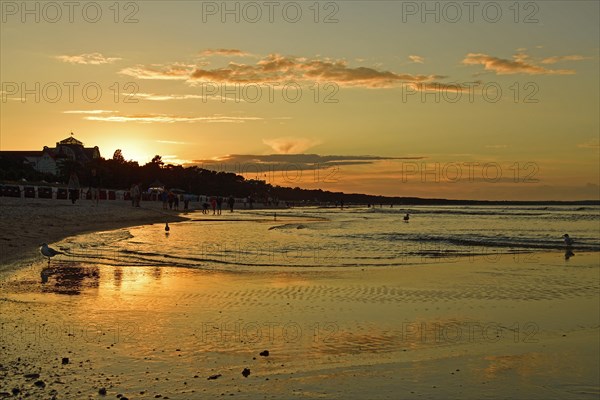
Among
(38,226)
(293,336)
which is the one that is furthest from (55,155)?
(293,336)

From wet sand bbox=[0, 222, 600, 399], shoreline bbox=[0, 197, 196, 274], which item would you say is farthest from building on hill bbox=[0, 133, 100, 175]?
wet sand bbox=[0, 222, 600, 399]

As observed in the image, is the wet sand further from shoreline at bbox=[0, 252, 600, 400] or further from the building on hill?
the building on hill

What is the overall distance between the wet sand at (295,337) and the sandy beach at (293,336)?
1.2 inches

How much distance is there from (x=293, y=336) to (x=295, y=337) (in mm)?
78

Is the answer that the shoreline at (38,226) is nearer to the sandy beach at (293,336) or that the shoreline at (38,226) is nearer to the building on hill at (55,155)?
the sandy beach at (293,336)

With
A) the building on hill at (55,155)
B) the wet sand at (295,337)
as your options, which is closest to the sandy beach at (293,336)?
the wet sand at (295,337)

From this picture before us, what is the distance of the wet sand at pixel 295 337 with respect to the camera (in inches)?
299

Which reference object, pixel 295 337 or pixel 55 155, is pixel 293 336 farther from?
pixel 55 155

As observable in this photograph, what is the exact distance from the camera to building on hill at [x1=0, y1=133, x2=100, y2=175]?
430 feet

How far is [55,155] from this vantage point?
13812cm

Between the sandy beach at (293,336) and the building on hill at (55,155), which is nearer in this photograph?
the sandy beach at (293,336)

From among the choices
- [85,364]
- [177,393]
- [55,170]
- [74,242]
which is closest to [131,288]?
[85,364]

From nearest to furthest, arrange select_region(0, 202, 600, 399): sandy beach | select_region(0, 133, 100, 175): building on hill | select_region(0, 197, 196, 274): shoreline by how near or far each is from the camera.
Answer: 1. select_region(0, 202, 600, 399): sandy beach
2. select_region(0, 197, 196, 274): shoreline
3. select_region(0, 133, 100, 175): building on hill

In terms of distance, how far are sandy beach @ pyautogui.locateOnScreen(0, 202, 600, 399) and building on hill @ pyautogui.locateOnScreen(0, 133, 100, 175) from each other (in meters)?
112
